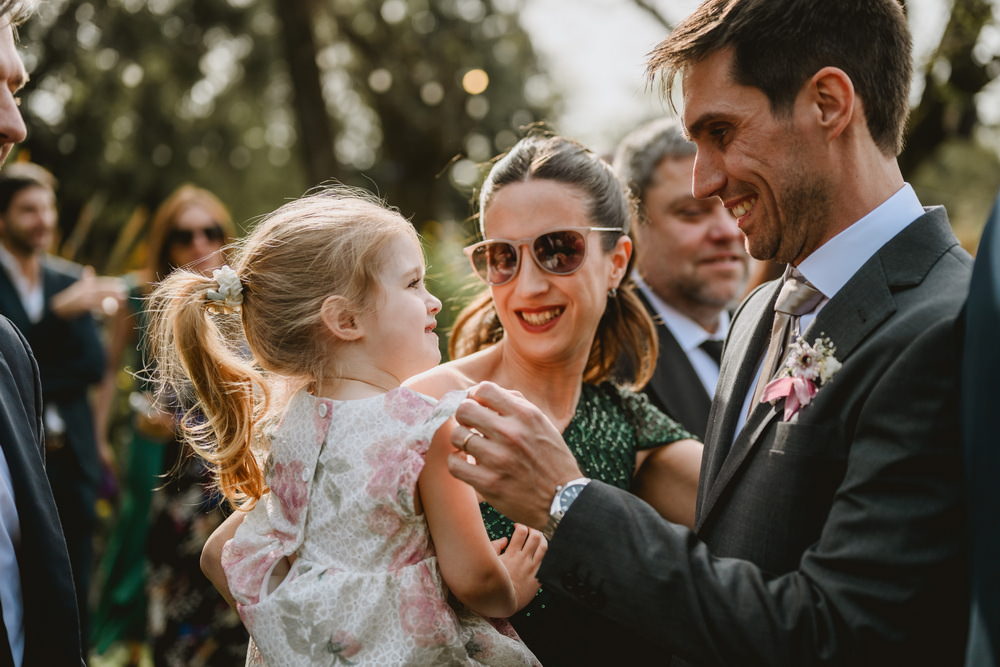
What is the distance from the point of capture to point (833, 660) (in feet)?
5.89

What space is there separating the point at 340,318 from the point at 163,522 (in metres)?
3.59

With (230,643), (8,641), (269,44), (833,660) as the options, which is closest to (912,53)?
(833,660)

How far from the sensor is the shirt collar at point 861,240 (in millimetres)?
2143

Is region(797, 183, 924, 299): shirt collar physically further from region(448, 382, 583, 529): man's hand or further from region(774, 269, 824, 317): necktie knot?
region(448, 382, 583, 529): man's hand

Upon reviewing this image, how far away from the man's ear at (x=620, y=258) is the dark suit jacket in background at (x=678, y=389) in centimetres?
72

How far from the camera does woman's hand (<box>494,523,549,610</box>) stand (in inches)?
95.4

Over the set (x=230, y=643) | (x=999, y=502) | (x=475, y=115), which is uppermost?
(x=475, y=115)

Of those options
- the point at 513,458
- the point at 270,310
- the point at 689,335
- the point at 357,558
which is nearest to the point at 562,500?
the point at 513,458

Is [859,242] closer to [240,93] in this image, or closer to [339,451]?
[339,451]

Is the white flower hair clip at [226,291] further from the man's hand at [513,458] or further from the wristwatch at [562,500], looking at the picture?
the wristwatch at [562,500]

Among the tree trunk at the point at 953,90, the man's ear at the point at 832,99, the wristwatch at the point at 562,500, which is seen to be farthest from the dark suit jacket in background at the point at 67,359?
the tree trunk at the point at 953,90

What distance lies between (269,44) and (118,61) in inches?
108

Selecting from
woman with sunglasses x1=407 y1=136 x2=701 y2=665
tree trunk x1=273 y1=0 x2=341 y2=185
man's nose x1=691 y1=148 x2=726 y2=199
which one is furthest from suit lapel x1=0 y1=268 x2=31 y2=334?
tree trunk x1=273 y1=0 x2=341 y2=185

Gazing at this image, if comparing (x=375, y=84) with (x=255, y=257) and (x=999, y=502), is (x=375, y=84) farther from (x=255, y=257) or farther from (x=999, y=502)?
(x=999, y=502)
